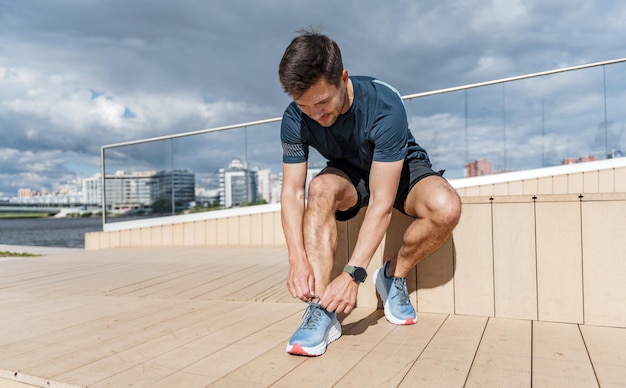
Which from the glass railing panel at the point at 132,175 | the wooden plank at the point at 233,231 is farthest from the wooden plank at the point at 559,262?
the glass railing panel at the point at 132,175

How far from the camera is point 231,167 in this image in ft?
17.5

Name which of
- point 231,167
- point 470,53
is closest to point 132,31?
point 470,53

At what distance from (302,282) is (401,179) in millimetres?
615

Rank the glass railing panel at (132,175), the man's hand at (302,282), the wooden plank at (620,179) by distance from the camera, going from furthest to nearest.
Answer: the glass railing panel at (132,175) < the wooden plank at (620,179) < the man's hand at (302,282)

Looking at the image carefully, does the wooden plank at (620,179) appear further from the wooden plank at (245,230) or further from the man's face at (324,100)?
the wooden plank at (245,230)

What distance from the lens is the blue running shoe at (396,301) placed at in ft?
5.16

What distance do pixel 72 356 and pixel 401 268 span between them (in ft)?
4.00

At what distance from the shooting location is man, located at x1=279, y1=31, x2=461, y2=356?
1.26 m

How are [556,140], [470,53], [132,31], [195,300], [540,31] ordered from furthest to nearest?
[132,31], [470,53], [540,31], [556,140], [195,300]

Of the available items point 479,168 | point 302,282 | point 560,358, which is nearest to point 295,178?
point 302,282

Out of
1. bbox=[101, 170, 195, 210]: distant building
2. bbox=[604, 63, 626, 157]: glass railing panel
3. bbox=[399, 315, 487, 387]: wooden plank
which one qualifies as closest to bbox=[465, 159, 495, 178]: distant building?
bbox=[604, 63, 626, 157]: glass railing panel

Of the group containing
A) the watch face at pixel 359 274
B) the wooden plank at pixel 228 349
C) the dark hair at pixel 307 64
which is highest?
the dark hair at pixel 307 64

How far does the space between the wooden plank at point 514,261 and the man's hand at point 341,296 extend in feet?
2.49

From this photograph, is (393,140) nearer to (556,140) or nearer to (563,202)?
(563,202)
